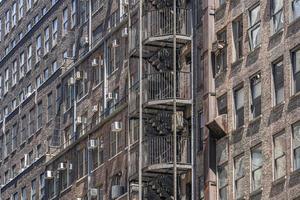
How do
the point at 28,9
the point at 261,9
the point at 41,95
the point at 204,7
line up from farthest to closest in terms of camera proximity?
the point at 28,9 < the point at 41,95 < the point at 204,7 < the point at 261,9

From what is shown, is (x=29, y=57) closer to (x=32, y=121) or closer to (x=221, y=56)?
(x=32, y=121)

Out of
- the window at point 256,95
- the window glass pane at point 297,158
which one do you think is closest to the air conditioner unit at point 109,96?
the window at point 256,95

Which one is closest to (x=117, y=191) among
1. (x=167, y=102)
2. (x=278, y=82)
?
(x=167, y=102)

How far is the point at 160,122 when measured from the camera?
245 feet

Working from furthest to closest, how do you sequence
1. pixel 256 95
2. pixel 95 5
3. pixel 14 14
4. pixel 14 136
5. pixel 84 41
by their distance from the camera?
1. pixel 14 14
2. pixel 14 136
3. pixel 84 41
4. pixel 95 5
5. pixel 256 95

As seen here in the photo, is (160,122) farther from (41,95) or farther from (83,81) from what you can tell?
(41,95)

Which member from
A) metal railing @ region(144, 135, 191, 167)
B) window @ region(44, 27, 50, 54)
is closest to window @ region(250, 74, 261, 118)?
metal railing @ region(144, 135, 191, 167)

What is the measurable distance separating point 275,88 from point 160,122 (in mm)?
10899

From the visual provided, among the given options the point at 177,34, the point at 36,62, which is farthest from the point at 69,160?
the point at 177,34

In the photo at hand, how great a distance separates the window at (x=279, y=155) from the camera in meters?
63.4

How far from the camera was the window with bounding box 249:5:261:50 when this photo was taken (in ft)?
220

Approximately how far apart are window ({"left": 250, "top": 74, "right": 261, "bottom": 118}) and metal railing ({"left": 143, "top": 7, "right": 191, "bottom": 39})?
7.76 meters

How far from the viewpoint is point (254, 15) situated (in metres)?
A: 67.5

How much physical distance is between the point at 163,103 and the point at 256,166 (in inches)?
352
